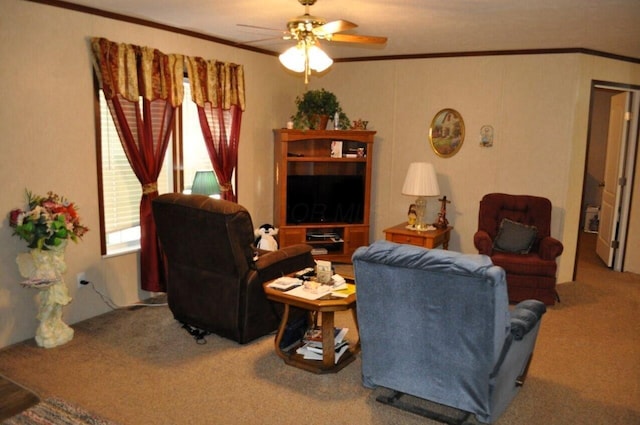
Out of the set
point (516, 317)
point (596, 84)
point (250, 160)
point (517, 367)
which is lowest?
point (517, 367)

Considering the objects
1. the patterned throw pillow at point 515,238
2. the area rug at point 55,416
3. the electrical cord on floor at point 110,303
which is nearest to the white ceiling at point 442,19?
the patterned throw pillow at point 515,238

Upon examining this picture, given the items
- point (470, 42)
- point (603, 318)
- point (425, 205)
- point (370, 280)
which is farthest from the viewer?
point (425, 205)

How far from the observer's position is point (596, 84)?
5.69 m

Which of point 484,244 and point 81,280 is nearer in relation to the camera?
point 81,280

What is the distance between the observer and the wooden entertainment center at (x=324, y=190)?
613cm

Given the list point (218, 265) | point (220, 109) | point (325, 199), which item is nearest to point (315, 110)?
point (325, 199)

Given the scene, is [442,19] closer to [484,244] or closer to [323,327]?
[484,244]

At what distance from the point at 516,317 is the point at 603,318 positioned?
2.24m

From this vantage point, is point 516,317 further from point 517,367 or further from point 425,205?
point 425,205

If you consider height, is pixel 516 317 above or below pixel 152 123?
below

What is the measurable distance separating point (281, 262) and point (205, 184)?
4.81ft

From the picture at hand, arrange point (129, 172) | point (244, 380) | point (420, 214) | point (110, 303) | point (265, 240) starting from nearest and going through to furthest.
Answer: point (244, 380) → point (110, 303) → point (129, 172) → point (265, 240) → point (420, 214)

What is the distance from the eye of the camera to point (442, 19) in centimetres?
429

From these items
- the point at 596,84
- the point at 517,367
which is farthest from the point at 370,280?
the point at 596,84
